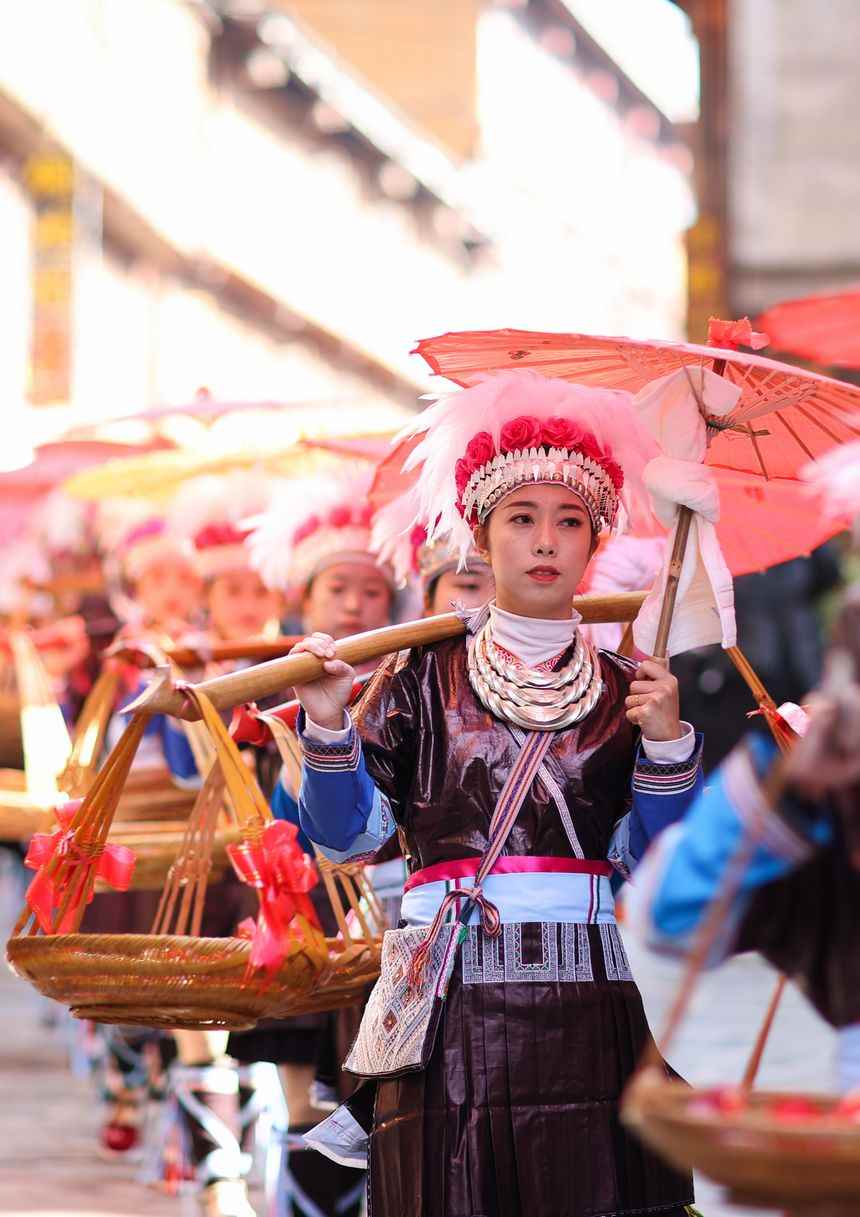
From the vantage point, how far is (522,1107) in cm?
348

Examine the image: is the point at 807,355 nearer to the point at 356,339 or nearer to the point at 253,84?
the point at 253,84

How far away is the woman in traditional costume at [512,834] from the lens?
349 cm

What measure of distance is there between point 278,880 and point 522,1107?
1.76ft

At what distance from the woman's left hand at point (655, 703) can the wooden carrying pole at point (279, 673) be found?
17.1 inches

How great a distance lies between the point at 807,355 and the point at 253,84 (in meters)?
21.5

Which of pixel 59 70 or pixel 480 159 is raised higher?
pixel 480 159

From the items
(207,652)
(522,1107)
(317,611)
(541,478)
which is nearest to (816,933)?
(522,1107)

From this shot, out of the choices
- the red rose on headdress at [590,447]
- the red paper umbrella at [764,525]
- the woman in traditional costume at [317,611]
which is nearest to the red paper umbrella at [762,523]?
the red paper umbrella at [764,525]

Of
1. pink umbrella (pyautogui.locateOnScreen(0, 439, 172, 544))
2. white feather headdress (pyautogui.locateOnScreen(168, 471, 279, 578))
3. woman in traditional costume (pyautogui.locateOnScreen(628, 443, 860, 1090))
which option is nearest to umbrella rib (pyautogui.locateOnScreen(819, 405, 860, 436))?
woman in traditional costume (pyautogui.locateOnScreen(628, 443, 860, 1090))

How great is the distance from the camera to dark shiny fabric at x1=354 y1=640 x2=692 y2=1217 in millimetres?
Answer: 3461

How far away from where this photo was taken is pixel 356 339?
29.9 m

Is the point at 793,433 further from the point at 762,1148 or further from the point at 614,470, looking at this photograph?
the point at 762,1148

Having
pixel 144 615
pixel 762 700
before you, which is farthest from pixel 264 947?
pixel 144 615

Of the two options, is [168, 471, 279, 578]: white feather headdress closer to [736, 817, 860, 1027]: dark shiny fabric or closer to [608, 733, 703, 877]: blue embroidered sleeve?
[608, 733, 703, 877]: blue embroidered sleeve
